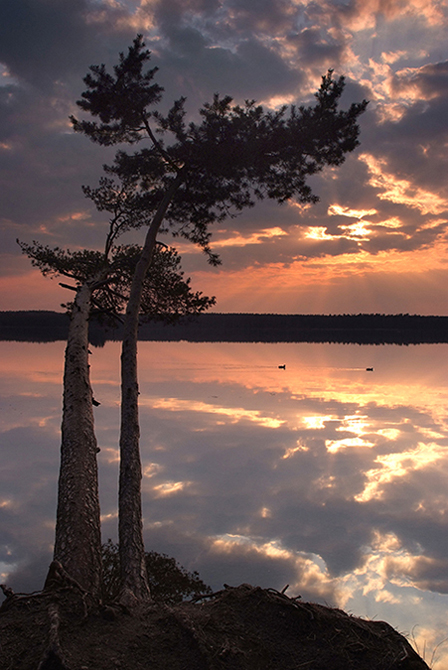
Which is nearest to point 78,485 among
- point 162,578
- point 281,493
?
point 162,578

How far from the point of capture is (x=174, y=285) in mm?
15781

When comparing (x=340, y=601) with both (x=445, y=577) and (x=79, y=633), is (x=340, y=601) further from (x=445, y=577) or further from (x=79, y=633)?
(x=79, y=633)

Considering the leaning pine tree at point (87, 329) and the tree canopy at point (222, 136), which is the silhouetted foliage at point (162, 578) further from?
the tree canopy at point (222, 136)

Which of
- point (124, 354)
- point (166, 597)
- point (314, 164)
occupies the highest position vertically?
point (314, 164)

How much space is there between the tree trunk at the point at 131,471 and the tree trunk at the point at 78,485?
495 mm

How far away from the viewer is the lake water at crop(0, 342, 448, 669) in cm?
784

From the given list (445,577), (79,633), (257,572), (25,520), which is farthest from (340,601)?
(25,520)

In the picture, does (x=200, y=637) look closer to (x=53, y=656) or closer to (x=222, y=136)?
(x=53, y=656)

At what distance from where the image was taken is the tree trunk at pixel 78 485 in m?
7.04

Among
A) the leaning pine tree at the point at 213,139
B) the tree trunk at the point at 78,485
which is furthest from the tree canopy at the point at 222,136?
the tree trunk at the point at 78,485

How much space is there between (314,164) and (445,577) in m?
10.8

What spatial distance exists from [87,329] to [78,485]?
6591 mm

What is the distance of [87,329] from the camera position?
14.3m

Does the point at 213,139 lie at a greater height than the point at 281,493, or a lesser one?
greater
